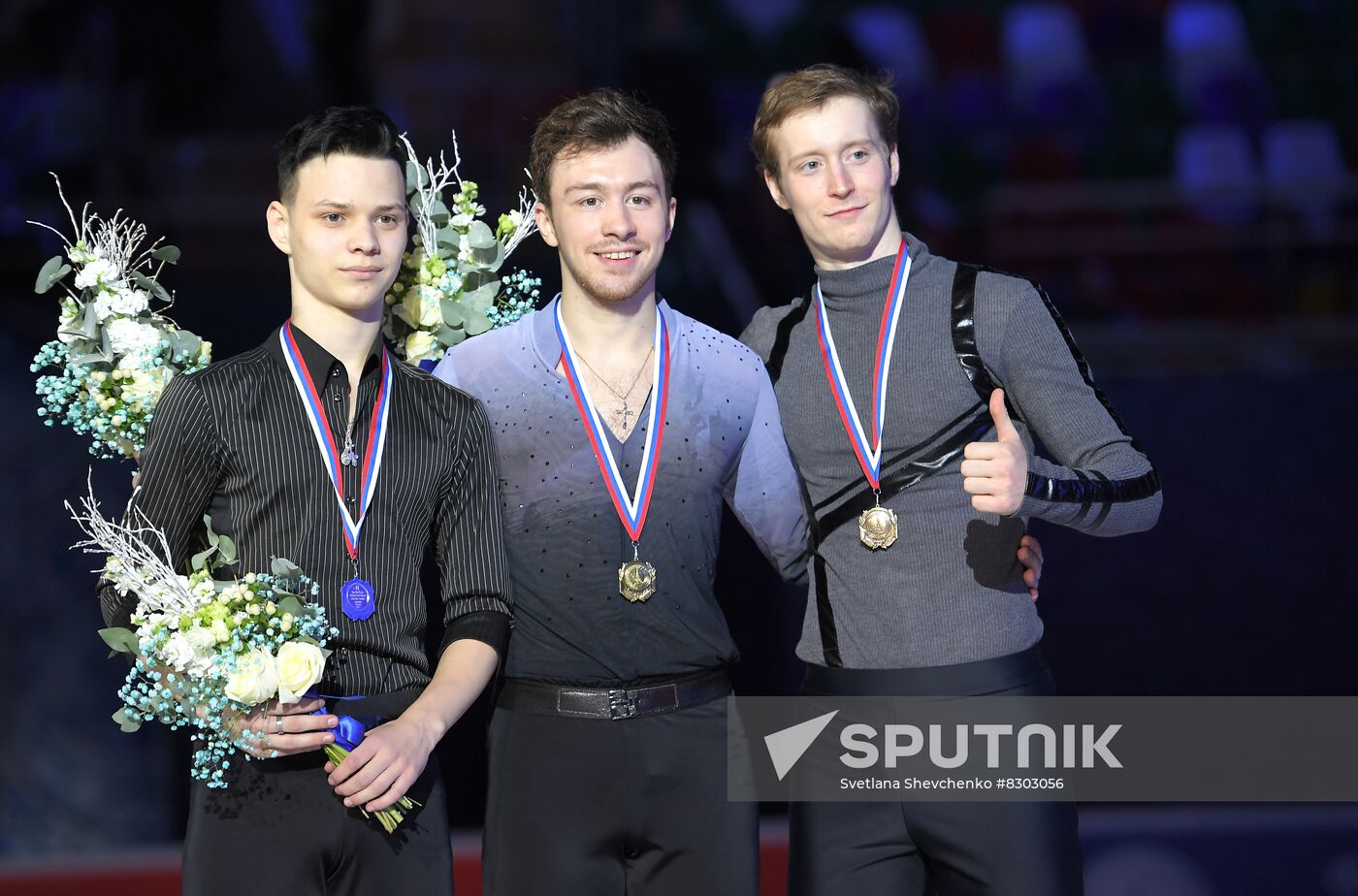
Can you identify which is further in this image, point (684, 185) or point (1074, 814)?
point (684, 185)

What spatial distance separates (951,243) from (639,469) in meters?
4.14

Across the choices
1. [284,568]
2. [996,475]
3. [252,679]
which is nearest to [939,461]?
[996,475]

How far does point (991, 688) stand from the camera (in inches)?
129

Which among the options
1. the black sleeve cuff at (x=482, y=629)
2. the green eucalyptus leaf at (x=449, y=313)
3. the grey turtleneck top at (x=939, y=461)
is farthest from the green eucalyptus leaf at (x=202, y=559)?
the grey turtleneck top at (x=939, y=461)

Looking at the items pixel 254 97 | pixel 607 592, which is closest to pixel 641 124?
pixel 607 592

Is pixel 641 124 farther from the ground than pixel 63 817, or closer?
farther from the ground

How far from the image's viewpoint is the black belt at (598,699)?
3.18 m

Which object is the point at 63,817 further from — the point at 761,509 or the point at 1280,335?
the point at 1280,335

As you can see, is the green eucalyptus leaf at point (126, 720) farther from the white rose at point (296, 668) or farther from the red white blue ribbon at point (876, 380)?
the red white blue ribbon at point (876, 380)

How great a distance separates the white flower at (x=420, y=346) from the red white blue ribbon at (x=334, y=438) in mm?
367

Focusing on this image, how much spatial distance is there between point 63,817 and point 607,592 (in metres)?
2.78

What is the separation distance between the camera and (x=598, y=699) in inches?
125

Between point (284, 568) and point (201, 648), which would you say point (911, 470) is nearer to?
point (284, 568)

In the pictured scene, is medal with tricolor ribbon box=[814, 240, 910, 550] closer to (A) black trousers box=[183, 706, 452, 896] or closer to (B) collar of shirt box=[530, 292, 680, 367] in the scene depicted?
(B) collar of shirt box=[530, 292, 680, 367]
